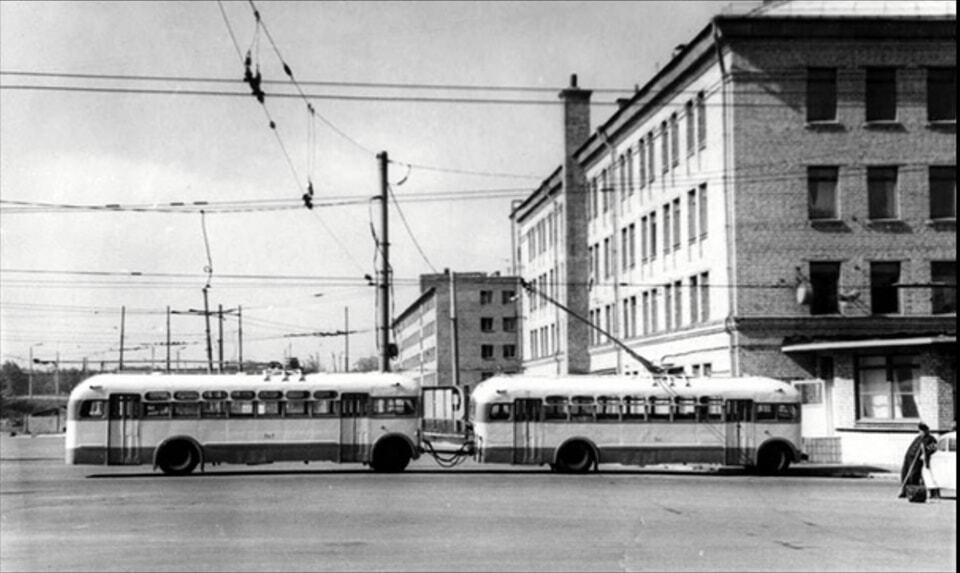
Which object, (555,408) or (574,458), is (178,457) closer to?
(555,408)

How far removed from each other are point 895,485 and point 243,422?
15.4m

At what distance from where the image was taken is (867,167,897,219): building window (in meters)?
37.7

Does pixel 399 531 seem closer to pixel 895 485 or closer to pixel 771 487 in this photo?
pixel 771 487

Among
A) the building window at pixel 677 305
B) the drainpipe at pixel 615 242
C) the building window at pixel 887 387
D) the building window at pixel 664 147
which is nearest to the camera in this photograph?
the building window at pixel 887 387

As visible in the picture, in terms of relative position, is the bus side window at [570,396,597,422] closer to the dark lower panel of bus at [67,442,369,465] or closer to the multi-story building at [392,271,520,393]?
the dark lower panel of bus at [67,442,369,465]

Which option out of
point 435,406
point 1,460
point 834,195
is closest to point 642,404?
point 834,195

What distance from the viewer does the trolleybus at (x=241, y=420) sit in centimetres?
2783

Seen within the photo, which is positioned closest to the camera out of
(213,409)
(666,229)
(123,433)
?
(123,433)

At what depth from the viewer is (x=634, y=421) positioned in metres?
29.4

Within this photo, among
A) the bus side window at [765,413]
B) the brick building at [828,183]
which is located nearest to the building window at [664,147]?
the brick building at [828,183]

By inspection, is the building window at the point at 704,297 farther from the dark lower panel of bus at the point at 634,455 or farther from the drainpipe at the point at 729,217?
the dark lower panel of bus at the point at 634,455

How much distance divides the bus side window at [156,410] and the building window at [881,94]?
77.1 ft

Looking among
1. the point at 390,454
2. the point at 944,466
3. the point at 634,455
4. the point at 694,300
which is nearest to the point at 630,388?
the point at 634,455

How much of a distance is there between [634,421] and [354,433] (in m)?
6.94
